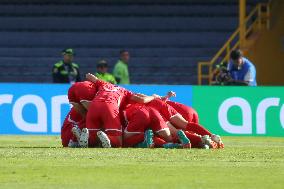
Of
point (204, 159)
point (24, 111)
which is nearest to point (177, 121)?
point (204, 159)

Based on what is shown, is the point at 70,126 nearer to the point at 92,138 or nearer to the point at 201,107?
the point at 92,138

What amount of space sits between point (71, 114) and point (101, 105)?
2.79ft

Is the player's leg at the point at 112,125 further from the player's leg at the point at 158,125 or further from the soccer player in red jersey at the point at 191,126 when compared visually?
the soccer player in red jersey at the point at 191,126

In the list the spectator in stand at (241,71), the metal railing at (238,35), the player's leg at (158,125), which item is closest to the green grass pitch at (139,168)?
the player's leg at (158,125)

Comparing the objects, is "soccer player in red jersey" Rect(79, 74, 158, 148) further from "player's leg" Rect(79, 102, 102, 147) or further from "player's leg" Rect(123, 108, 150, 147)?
A: "player's leg" Rect(123, 108, 150, 147)

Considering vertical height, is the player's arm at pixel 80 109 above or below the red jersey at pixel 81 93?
below

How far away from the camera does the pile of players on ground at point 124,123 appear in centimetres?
1592

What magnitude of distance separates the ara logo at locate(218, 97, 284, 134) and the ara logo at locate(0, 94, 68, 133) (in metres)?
3.51

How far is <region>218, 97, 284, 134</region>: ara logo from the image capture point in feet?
74.1

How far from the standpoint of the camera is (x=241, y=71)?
75.7 feet

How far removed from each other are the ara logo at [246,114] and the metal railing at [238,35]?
5.25 meters

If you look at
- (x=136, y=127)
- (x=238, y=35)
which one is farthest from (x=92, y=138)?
(x=238, y=35)

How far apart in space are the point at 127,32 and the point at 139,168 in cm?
1919

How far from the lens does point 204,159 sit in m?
13.6
